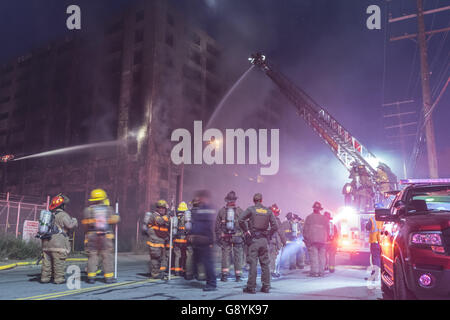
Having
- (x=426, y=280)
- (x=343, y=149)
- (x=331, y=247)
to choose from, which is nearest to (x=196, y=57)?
(x=343, y=149)

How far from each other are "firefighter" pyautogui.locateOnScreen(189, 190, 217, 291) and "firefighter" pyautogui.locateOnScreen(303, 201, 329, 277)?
3862mm

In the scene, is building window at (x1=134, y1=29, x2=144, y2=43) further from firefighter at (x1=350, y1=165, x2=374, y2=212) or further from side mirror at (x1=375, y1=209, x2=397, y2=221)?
side mirror at (x1=375, y1=209, x2=397, y2=221)

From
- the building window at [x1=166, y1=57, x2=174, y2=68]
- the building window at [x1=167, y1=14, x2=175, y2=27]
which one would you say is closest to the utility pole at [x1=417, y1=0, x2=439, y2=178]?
the building window at [x1=166, y1=57, x2=174, y2=68]

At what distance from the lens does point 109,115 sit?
3009 cm

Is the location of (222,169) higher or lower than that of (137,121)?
lower

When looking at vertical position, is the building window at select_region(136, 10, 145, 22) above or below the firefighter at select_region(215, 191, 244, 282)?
above

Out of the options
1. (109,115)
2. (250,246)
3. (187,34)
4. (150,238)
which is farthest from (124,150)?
(250,246)

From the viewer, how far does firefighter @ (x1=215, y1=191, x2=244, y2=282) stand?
8.22m

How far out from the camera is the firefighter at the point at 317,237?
32.1 ft

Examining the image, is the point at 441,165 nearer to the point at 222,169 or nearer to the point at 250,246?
the point at 222,169

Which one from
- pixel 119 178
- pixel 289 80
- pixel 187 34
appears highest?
pixel 187 34

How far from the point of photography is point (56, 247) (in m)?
7.06

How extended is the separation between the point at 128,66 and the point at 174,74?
3.67m
